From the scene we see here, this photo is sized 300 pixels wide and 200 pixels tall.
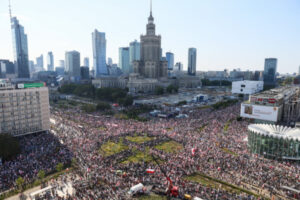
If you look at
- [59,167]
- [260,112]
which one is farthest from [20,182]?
[260,112]

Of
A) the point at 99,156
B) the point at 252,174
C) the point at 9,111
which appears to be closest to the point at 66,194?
the point at 99,156

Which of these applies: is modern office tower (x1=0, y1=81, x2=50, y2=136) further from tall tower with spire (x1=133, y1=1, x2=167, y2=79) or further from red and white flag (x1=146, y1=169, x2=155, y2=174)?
tall tower with spire (x1=133, y1=1, x2=167, y2=79)

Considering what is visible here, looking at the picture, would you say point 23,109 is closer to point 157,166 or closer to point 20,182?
point 20,182

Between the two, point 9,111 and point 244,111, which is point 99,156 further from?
point 244,111

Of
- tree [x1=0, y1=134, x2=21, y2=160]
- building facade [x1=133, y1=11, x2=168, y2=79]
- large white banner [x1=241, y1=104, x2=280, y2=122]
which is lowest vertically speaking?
tree [x1=0, y1=134, x2=21, y2=160]

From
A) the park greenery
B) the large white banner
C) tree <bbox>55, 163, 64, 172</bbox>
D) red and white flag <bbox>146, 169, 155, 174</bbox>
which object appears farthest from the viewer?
the park greenery

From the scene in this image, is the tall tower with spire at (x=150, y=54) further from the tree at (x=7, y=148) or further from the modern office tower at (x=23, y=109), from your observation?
the tree at (x=7, y=148)

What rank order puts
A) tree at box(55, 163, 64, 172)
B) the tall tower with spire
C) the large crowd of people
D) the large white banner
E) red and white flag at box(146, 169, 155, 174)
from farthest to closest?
the tall tower with spire < the large white banner < tree at box(55, 163, 64, 172) < red and white flag at box(146, 169, 155, 174) < the large crowd of people

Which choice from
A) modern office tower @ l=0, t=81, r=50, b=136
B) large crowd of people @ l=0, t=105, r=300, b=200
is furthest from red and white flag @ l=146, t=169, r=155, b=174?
modern office tower @ l=0, t=81, r=50, b=136
